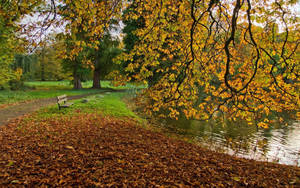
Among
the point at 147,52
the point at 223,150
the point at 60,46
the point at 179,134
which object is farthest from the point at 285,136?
the point at 60,46

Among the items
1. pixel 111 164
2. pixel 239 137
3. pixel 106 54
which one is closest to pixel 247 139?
pixel 239 137

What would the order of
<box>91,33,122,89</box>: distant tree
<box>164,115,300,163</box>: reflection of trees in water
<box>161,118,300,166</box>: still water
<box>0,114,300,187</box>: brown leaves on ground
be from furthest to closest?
1. <box>91,33,122,89</box>: distant tree
2. <box>164,115,300,163</box>: reflection of trees in water
3. <box>161,118,300,166</box>: still water
4. <box>0,114,300,187</box>: brown leaves on ground

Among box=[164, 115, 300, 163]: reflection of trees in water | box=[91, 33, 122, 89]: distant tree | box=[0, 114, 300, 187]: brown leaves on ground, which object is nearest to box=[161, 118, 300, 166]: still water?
box=[164, 115, 300, 163]: reflection of trees in water

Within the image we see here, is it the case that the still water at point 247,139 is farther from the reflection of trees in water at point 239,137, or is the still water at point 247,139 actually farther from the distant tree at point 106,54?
the distant tree at point 106,54

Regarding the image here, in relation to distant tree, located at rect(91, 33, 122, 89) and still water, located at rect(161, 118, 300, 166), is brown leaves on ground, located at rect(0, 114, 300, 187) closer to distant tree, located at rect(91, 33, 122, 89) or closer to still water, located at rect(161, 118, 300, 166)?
still water, located at rect(161, 118, 300, 166)

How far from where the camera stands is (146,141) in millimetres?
6688

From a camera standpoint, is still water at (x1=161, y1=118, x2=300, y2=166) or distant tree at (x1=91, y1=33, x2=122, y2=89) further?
distant tree at (x1=91, y1=33, x2=122, y2=89)

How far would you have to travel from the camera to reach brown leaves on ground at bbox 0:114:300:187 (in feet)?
12.1

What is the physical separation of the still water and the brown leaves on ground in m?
1.65

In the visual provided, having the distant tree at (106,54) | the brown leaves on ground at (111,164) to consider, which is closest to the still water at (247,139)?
the brown leaves on ground at (111,164)

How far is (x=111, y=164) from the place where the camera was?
14.3 ft

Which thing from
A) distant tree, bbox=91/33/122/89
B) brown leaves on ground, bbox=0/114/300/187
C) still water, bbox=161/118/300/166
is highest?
distant tree, bbox=91/33/122/89

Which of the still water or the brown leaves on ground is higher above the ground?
the brown leaves on ground

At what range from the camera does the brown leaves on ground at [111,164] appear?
12.1 ft
